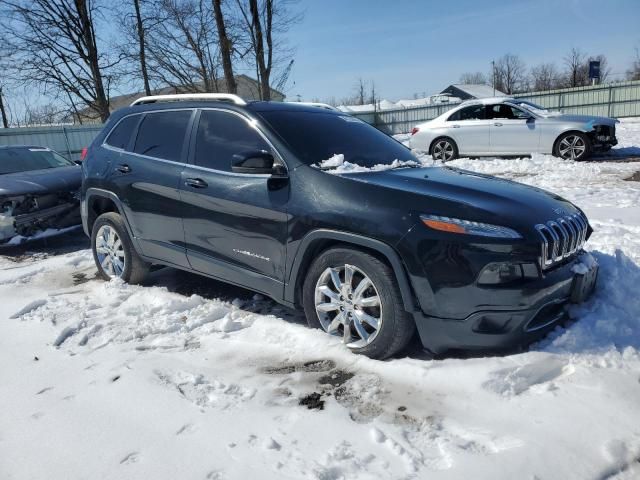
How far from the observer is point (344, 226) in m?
3.11

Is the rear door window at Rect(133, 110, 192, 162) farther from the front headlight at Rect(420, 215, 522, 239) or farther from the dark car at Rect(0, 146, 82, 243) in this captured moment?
the dark car at Rect(0, 146, 82, 243)

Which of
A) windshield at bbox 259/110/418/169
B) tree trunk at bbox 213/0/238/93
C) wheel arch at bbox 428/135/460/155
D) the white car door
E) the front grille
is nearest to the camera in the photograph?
the front grille

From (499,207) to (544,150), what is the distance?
1054 centimetres

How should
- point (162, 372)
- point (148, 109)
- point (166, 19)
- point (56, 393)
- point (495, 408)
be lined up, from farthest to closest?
point (166, 19), point (148, 109), point (162, 372), point (56, 393), point (495, 408)

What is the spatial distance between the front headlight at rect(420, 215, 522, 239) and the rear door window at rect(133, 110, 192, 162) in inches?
92.9

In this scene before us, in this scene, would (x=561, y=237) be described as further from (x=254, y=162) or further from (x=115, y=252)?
(x=115, y=252)

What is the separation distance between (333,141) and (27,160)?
6.13 m

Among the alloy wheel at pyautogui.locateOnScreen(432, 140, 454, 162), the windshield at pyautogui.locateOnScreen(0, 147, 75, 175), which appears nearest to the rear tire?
the alloy wheel at pyautogui.locateOnScreen(432, 140, 454, 162)

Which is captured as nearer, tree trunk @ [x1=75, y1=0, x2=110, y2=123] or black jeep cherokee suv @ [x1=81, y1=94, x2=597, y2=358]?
black jeep cherokee suv @ [x1=81, y1=94, x2=597, y2=358]

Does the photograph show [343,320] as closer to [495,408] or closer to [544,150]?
[495,408]

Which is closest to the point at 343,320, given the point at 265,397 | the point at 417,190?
the point at 265,397

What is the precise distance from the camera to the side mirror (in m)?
3.39

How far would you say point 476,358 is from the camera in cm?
294

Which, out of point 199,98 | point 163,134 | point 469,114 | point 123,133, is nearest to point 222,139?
point 199,98
